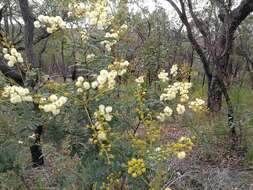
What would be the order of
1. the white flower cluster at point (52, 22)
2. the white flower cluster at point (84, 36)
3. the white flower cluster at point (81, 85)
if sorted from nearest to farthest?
the white flower cluster at point (81, 85) → the white flower cluster at point (52, 22) → the white flower cluster at point (84, 36)

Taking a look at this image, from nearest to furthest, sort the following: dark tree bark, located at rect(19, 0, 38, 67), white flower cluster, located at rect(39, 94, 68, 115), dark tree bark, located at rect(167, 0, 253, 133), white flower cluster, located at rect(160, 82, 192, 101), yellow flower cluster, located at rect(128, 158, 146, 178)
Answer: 1. yellow flower cluster, located at rect(128, 158, 146, 178)
2. white flower cluster, located at rect(39, 94, 68, 115)
3. white flower cluster, located at rect(160, 82, 192, 101)
4. dark tree bark, located at rect(19, 0, 38, 67)
5. dark tree bark, located at rect(167, 0, 253, 133)

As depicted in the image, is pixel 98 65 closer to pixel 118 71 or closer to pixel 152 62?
pixel 118 71

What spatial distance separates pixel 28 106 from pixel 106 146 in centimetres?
65

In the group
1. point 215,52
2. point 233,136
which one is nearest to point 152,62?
point 215,52

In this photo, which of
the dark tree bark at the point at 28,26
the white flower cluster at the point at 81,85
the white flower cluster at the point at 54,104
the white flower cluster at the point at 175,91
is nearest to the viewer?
the white flower cluster at the point at 54,104

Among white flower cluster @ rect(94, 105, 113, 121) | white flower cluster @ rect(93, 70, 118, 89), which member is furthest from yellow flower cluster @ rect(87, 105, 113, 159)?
white flower cluster @ rect(93, 70, 118, 89)

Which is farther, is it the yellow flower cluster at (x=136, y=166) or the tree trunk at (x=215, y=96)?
the tree trunk at (x=215, y=96)

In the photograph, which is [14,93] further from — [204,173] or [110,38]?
[204,173]

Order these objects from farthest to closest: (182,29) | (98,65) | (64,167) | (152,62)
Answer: (182,29), (152,62), (64,167), (98,65)

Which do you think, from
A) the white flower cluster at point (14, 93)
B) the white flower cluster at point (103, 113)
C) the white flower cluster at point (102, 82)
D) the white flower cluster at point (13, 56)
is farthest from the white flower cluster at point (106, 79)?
the white flower cluster at point (13, 56)

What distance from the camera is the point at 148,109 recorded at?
3049mm

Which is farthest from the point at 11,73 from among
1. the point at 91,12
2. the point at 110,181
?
the point at 110,181

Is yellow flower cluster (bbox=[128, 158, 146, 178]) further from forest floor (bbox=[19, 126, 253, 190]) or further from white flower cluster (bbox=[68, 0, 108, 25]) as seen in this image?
forest floor (bbox=[19, 126, 253, 190])

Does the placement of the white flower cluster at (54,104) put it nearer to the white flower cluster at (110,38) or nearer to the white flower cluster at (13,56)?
the white flower cluster at (13,56)
